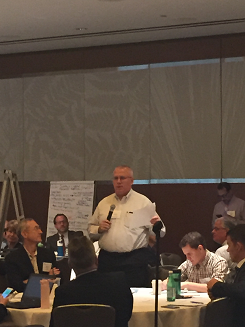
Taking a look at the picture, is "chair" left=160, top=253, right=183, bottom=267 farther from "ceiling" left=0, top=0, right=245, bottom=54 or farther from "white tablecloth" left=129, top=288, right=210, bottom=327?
"ceiling" left=0, top=0, right=245, bottom=54

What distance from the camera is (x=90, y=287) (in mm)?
3547

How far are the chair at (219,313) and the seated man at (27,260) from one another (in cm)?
152

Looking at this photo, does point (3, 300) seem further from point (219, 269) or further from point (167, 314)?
point (219, 269)

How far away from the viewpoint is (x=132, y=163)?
31.8 ft

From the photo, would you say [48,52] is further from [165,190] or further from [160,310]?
[160,310]

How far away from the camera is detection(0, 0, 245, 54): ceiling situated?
763 centimetres

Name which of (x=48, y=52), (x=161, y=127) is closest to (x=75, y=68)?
(x=48, y=52)

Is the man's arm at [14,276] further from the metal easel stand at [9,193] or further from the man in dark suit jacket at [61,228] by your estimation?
the man in dark suit jacket at [61,228]

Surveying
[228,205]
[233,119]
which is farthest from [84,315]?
[233,119]

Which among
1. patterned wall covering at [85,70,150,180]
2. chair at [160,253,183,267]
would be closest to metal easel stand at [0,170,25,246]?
patterned wall covering at [85,70,150,180]

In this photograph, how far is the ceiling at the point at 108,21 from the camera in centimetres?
763

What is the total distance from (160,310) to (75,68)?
Answer: 6.71 meters

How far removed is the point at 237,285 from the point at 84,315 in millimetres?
1034

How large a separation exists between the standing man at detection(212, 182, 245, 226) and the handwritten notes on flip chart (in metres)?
2.07
